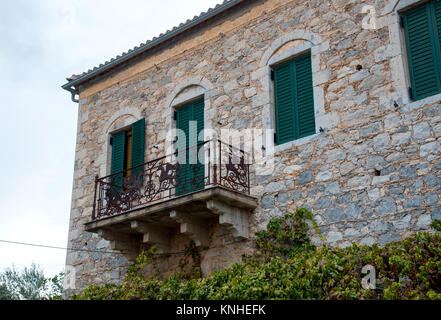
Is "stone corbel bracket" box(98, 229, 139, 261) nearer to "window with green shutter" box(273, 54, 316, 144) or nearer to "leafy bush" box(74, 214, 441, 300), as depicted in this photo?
"leafy bush" box(74, 214, 441, 300)

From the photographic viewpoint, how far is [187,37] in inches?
470

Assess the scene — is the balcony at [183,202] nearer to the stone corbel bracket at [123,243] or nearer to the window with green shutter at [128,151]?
the stone corbel bracket at [123,243]

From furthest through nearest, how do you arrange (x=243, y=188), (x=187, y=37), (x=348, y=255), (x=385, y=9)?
(x=187, y=37) < (x=243, y=188) < (x=385, y=9) < (x=348, y=255)

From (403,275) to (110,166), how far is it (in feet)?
23.7

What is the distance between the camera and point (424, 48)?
8.56 m

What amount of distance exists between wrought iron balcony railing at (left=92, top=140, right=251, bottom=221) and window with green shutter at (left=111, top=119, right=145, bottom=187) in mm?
167

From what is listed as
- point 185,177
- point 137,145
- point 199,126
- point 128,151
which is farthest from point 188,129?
point 128,151

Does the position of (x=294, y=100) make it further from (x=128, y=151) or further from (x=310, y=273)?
(x=128, y=151)

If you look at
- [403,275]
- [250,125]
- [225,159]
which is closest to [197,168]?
[225,159]

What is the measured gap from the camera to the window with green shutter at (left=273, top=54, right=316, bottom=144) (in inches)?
377

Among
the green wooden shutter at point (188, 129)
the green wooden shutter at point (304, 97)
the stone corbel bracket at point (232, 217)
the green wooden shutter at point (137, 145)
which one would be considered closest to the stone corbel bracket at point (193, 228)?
the stone corbel bracket at point (232, 217)

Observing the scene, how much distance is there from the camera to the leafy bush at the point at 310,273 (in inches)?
274
